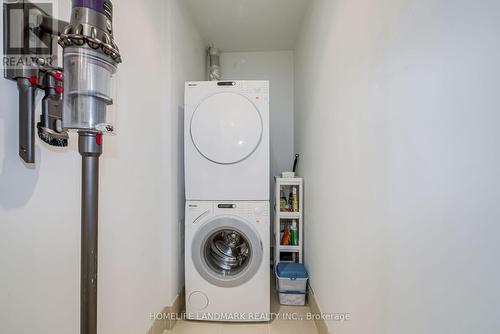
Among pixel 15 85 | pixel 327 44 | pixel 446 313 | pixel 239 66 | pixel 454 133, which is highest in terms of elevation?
pixel 239 66

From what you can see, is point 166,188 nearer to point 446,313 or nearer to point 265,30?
point 446,313

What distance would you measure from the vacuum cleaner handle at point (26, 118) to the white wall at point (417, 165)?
1.11 metres

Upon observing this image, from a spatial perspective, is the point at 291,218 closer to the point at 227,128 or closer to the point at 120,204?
the point at 227,128

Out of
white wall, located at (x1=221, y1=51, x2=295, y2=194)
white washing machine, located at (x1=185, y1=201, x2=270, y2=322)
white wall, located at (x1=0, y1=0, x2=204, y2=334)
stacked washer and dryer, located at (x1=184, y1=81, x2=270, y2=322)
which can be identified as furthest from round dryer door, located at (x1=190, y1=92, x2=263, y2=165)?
Result: white wall, located at (x1=221, y1=51, x2=295, y2=194)

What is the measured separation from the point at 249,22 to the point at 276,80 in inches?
31.2

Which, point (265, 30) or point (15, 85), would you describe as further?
point (265, 30)

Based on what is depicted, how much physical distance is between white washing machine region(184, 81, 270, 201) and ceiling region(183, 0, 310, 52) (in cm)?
80

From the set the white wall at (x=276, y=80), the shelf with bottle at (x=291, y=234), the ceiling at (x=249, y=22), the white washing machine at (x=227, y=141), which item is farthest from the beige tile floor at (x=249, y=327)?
the ceiling at (x=249, y=22)

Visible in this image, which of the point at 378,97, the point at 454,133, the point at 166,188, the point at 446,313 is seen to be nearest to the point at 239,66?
the point at 166,188

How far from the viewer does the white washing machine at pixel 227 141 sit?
1695 mm

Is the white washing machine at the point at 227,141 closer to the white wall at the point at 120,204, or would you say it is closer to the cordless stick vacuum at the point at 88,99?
the white wall at the point at 120,204

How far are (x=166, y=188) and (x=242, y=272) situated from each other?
86 cm

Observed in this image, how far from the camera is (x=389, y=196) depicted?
773 mm

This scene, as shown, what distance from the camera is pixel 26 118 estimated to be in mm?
625
